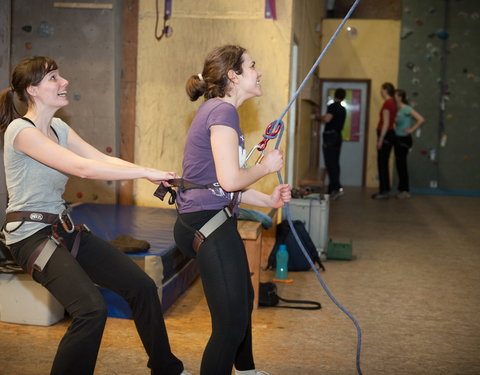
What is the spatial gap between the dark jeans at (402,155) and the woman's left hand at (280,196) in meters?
7.70

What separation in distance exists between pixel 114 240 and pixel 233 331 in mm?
1983

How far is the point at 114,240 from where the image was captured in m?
4.12

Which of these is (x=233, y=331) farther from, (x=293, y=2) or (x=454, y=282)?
(x=293, y=2)

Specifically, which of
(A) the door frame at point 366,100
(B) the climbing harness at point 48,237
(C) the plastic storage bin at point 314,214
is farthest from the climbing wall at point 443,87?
(B) the climbing harness at point 48,237

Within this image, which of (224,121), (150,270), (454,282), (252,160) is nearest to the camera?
(224,121)

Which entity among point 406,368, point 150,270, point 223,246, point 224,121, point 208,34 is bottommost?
point 406,368

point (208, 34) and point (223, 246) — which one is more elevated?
point (208, 34)

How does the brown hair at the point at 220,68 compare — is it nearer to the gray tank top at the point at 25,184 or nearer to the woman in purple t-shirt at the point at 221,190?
the woman in purple t-shirt at the point at 221,190

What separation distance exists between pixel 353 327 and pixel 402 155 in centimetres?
660

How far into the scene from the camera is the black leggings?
7.55ft

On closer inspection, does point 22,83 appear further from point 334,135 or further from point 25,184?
point 334,135

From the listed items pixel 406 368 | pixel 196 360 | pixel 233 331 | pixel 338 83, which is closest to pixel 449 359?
pixel 406 368

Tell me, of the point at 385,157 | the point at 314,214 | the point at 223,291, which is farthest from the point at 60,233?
the point at 385,157

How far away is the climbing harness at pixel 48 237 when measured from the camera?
238cm
